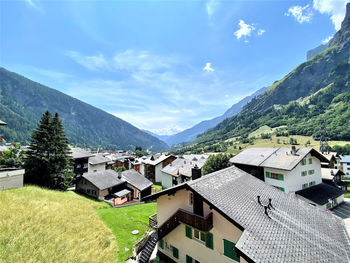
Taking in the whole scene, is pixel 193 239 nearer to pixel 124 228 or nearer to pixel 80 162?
pixel 124 228

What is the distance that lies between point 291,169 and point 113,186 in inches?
1579

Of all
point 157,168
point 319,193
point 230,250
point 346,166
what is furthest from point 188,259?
point 346,166

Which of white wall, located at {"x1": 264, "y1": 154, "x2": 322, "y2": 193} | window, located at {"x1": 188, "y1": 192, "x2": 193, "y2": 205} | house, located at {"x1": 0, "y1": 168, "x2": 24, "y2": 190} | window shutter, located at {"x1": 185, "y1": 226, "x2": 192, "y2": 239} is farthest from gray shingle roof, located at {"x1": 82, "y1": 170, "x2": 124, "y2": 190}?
white wall, located at {"x1": 264, "y1": 154, "x2": 322, "y2": 193}

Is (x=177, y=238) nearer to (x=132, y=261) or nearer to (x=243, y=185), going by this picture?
(x=132, y=261)

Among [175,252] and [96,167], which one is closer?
[175,252]

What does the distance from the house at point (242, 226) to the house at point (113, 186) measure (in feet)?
93.9

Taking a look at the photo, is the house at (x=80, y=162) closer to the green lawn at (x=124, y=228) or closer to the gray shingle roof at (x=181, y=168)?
the gray shingle roof at (x=181, y=168)

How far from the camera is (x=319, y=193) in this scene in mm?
31188

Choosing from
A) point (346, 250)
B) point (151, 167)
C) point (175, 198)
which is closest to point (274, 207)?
point (346, 250)

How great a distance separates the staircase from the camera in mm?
16000

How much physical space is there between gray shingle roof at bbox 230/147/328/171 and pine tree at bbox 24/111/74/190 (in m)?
37.2

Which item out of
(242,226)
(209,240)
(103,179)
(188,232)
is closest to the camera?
(242,226)

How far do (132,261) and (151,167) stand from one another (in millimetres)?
59349

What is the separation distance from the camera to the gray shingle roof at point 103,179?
41.4 m
